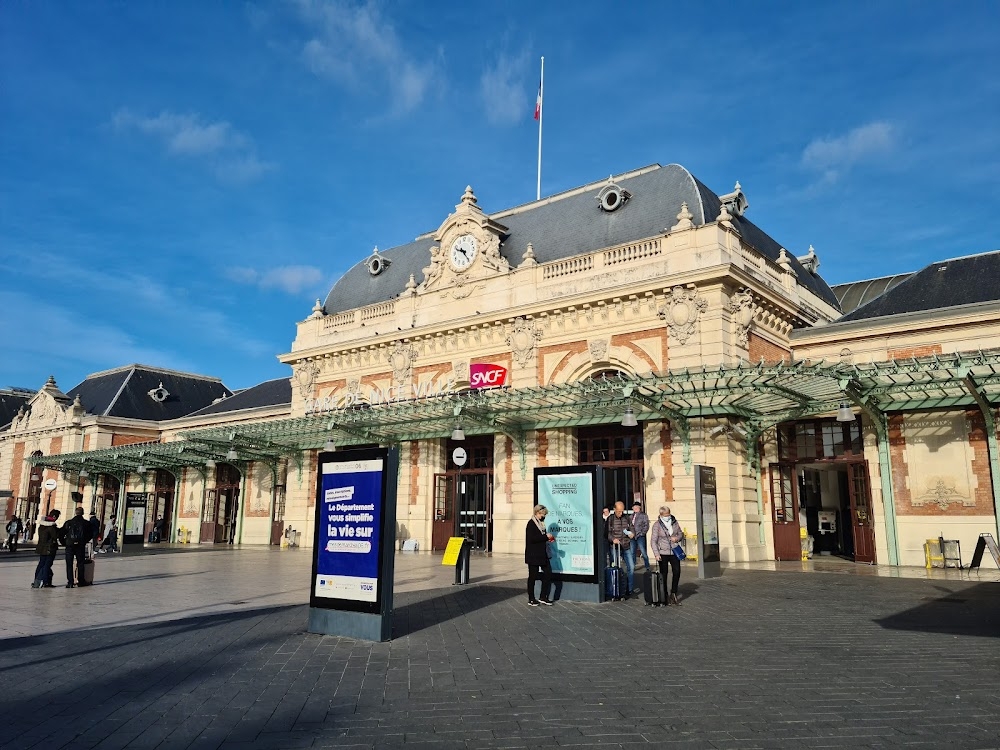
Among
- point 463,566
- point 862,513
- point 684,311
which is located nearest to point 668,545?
point 463,566

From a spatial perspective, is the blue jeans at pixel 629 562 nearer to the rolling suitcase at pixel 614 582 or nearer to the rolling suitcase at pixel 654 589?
the rolling suitcase at pixel 614 582

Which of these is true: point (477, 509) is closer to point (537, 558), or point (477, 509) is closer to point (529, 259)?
point (529, 259)

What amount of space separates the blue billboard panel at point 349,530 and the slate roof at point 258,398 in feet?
96.1

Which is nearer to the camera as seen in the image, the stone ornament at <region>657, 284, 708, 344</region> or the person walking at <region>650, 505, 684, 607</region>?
the person walking at <region>650, 505, 684, 607</region>

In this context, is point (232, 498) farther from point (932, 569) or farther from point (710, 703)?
point (710, 703)

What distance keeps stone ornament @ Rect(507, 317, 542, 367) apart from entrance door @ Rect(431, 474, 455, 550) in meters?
5.22

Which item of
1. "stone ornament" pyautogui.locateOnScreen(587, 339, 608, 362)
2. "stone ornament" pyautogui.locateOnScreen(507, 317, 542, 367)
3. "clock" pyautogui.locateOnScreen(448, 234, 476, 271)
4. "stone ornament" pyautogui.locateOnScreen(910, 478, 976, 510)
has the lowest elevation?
"stone ornament" pyautogui.locateOnScreen(910, 478, 976, 510)

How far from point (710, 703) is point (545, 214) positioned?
23.3 meters

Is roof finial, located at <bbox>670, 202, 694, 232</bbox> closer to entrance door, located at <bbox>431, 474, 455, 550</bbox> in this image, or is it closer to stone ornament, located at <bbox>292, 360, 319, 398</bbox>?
entrance door, located at <bbox>431, 474, 455, 550</bbox>

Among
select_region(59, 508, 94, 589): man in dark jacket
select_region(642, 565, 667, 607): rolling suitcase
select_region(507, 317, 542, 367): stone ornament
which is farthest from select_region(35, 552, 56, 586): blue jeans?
select_region(507, 317, 542, 367): stone ornament

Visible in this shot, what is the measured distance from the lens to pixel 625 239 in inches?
941

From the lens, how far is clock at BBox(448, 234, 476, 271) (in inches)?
1049

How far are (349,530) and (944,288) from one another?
67.5 ft

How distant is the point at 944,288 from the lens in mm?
22203
